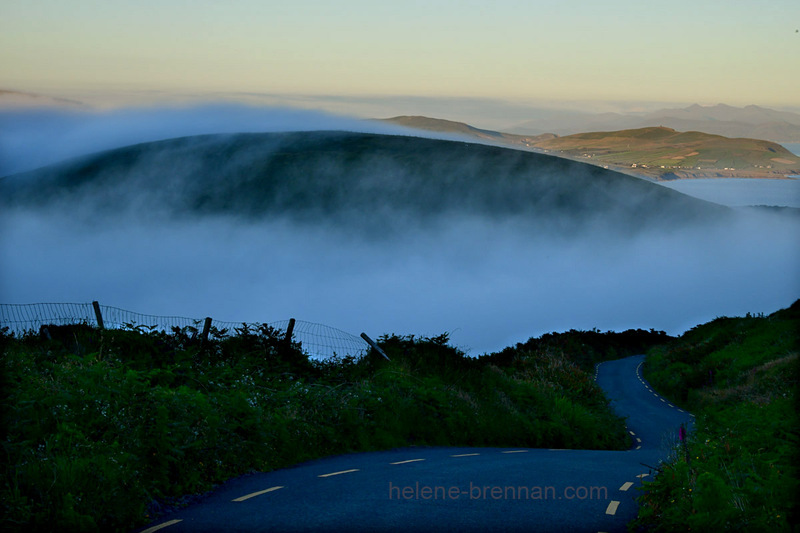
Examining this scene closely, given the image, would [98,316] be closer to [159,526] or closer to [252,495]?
[252,495]

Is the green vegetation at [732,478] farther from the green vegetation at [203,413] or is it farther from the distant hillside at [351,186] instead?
the distant hillside at [351,186]

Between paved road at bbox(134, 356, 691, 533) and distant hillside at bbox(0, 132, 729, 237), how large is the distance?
99.5 meters

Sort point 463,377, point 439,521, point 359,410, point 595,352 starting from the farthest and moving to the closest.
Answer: point 595,352 → point 463,377 → point 359,410 → point 439,521

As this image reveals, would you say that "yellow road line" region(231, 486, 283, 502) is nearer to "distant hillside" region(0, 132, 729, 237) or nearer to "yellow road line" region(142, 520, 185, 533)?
"yellow road line" region(142, 520, 185, 533)

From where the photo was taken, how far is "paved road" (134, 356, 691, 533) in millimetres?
8742

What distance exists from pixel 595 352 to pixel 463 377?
80.1 metres

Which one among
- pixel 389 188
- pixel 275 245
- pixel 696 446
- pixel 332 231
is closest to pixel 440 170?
pixel 389 188

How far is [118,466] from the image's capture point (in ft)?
31.7

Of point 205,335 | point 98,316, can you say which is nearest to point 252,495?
point 205,335

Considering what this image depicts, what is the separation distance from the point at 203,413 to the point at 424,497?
5.00 m

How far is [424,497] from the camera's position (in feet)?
33.3

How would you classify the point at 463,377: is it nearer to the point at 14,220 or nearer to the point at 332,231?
the point at 332,231

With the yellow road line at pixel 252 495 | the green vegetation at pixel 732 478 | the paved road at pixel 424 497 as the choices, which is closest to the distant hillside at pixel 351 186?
the green vegetation at pixel 732 478

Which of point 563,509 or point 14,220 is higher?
point 563,509
